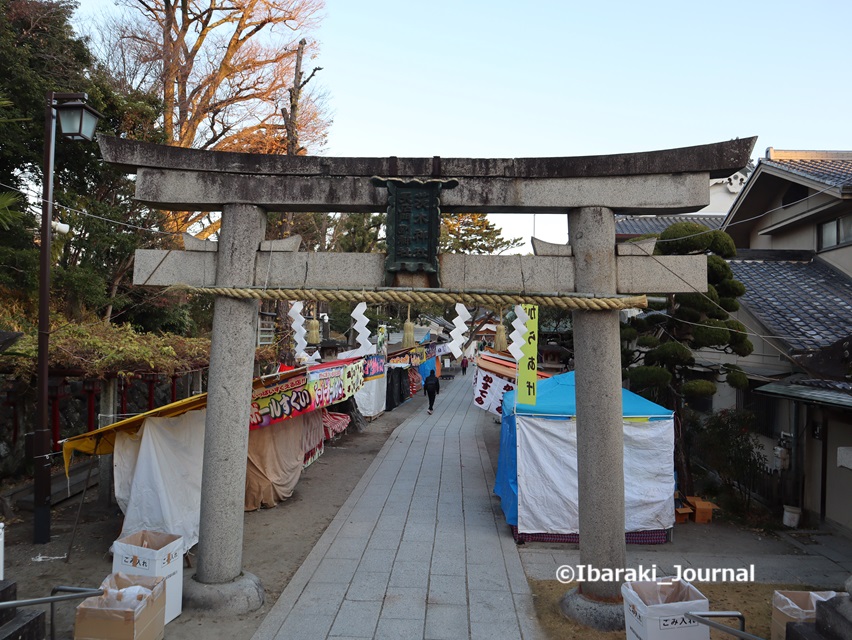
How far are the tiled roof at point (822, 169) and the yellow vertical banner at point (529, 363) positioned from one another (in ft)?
24.2

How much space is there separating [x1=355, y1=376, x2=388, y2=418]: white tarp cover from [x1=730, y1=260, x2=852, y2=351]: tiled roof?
511 inches

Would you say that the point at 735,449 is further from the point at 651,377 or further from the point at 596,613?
the point at 596,613

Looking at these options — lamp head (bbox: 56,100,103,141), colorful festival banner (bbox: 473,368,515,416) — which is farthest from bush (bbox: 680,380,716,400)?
lamp head (bbox: 56,100,103,141)

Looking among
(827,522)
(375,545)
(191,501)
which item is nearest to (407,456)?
(375,545)

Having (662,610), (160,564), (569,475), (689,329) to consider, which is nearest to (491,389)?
(569,475)

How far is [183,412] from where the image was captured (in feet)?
27.8

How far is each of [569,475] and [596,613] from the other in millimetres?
3458

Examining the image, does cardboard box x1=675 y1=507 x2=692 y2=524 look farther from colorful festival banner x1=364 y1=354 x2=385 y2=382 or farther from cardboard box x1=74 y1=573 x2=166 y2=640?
colorful festival banner x1=364 y1=354 x2=385 y2=382

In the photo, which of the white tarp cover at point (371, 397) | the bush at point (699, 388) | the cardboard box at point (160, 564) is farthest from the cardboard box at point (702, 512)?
the white tarp cover at point (371, 397)

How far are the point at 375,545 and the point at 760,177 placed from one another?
12807 millimetres

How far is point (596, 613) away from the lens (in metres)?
6.30

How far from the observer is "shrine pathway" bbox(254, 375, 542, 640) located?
6.51 m

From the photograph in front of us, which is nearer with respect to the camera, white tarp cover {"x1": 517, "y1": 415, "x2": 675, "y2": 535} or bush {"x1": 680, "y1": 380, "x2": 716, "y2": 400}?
white tarp cover {"x1": 517, "y1": 415, "x2": 675, "y2": 535}

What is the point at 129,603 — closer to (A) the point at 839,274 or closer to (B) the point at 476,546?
(B) the point at 476,546
